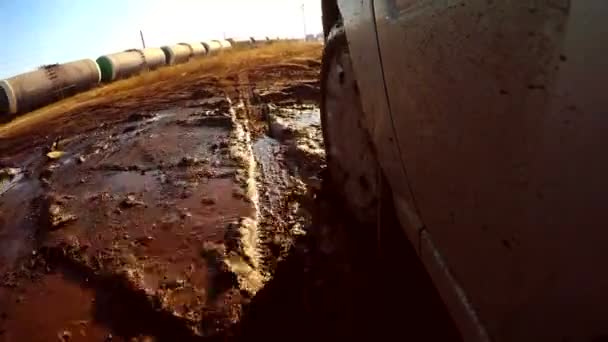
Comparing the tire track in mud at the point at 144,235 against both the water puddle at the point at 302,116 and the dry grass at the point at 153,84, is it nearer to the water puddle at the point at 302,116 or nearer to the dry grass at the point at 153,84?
the water puddle at the point at 302,116

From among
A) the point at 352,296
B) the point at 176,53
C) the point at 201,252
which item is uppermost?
the point at 176,53

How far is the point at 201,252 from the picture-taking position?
337 centimetres

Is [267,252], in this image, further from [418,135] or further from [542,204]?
[542,204]

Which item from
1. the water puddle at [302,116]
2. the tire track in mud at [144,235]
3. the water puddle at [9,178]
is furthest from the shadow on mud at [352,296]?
the water puddle at [9,178]

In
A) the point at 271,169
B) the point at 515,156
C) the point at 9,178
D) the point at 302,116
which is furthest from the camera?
the point at 302,116

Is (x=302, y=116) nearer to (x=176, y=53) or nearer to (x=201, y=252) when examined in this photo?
(x=201, y=252)

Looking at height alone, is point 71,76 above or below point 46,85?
above

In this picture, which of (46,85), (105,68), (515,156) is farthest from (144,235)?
(105,68)

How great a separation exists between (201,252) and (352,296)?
1.09 meters

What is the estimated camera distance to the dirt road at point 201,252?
2.70m

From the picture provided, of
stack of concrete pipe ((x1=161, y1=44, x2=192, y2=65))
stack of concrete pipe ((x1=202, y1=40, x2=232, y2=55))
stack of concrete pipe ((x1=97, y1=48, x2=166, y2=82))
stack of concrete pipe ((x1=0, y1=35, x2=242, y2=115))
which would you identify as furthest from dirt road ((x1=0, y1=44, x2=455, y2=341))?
stack of concrete pipe ((x1=202, y1=40, x2=232, y2=55))

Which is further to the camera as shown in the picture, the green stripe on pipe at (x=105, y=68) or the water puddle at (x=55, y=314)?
the green stripe on pipe at (x=105, y=68)

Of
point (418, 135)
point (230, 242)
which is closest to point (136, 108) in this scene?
point (230, 242)

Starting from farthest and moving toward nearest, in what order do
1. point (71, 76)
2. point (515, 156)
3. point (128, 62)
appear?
point (128, 62) → point (71, 76) → point (515, 156)
